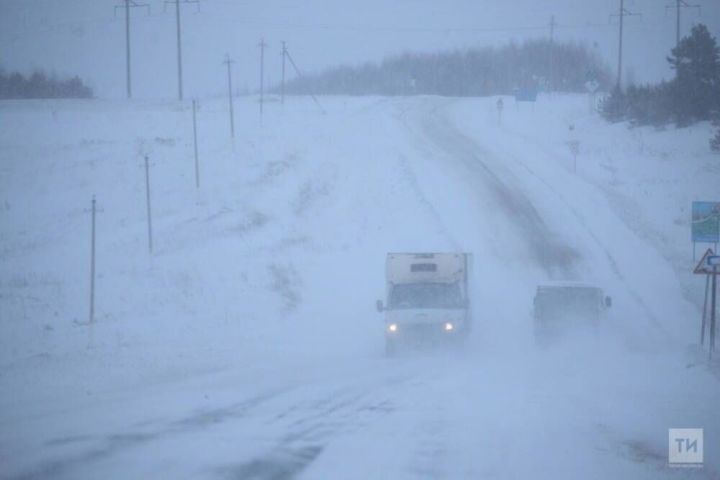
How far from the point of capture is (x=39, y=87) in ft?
Answer: 311

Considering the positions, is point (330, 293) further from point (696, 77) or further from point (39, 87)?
point (39, 87)

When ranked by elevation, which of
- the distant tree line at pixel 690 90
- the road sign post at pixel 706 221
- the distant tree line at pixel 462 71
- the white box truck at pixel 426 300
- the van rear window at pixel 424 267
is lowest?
the white box truck at pixel 426 300

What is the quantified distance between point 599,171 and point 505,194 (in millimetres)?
8334

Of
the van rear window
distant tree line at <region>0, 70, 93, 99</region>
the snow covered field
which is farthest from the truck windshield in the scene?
distant tree line at <region>0, 70, 93, 99</region>

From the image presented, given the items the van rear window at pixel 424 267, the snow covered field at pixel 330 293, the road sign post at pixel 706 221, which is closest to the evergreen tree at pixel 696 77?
the snow covered field at pixel 330 293

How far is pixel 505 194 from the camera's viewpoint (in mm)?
48219

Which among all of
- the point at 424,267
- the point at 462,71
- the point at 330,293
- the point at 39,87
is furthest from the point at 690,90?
the point at 462,71

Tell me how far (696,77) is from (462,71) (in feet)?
282

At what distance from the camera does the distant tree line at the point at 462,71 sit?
13250cm

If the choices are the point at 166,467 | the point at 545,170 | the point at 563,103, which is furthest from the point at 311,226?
the point at 563,103

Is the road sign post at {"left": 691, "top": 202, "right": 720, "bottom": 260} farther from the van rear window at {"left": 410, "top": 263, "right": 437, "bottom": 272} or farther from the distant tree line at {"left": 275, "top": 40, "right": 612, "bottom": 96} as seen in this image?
the distant tree line at {"left": 275, "top": 40, "right": 612, "bottom": 96}

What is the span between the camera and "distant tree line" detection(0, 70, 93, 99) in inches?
3622

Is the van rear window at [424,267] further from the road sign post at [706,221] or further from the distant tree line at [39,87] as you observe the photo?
the distant tree line at [39,87]

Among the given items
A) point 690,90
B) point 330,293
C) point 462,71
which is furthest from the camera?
point 462,71
